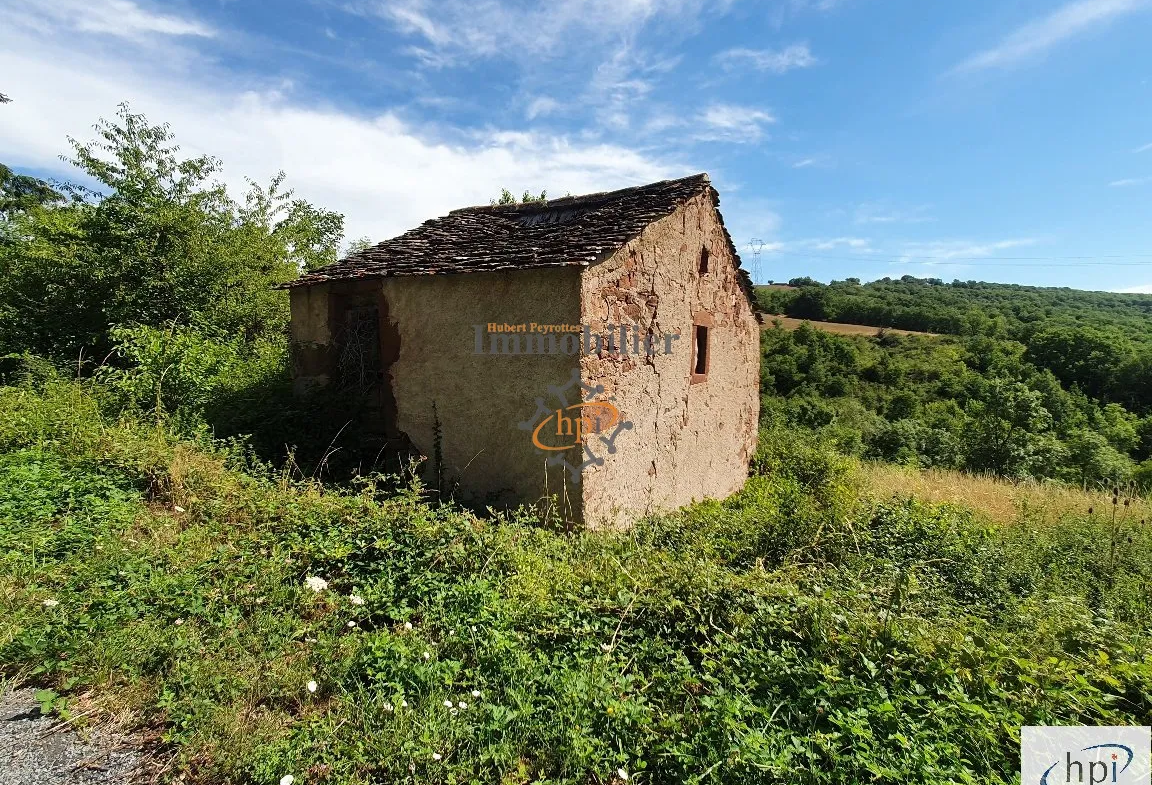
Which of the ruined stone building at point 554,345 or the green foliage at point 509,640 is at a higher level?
the ruined stone building at point 554,345

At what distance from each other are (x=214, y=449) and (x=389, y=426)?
2.14 m

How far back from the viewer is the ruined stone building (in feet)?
19.4

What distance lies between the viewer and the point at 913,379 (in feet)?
106

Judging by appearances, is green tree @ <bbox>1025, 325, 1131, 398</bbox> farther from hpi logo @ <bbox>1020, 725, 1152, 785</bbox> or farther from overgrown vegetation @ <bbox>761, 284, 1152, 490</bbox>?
hpi logo @ <bbox>1020, 725, 1152, 785</bbox>

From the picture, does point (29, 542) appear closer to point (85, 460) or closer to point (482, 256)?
point (85, 460)

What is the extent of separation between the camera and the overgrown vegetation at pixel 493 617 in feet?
8.82

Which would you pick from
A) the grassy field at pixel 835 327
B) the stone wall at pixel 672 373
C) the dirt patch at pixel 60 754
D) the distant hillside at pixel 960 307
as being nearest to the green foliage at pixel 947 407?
the grassy field at pixel 835 327

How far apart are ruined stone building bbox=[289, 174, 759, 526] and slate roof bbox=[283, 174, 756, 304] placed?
0.13 feet

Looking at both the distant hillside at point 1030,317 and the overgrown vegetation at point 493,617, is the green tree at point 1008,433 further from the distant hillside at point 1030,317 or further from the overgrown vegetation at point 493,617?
the distant hillside at point 1030,317

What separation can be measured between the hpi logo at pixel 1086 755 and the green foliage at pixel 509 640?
90mm

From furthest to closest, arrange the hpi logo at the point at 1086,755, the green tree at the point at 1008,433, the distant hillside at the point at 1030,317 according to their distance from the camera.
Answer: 1. the distant hillside at the point at 1030,317
2. the green tree at the point at 1008,433
3. the hpi logo at the point at 1086,755

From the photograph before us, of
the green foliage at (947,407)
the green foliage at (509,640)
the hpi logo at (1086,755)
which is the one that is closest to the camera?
the hpi logo at (1086,755)

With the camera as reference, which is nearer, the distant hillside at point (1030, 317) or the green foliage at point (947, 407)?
the green foliage at point (947, 407)

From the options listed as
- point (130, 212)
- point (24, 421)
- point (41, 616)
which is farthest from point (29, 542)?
point (130, 212)
